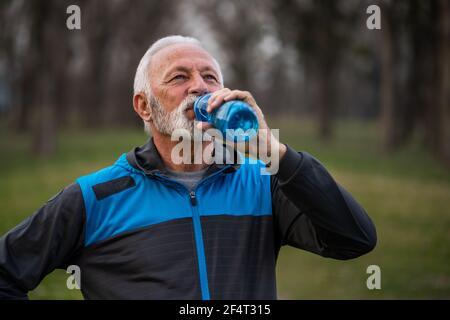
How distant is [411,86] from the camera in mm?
28672

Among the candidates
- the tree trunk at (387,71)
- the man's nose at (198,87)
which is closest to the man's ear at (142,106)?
the man's nose at (198,87)

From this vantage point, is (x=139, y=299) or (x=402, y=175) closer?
(x=139, y=299)

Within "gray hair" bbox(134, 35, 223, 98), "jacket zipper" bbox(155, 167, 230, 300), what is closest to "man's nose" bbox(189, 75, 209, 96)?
"gray hair" bbox(134, 35, 223, 98)

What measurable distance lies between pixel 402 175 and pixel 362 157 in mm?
5511

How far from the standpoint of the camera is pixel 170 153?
3160mm

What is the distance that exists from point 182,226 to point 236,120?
654mm

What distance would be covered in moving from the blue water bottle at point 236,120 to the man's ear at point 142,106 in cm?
84

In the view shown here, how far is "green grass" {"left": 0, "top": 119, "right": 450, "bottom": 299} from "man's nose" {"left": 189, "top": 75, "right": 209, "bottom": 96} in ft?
14.5

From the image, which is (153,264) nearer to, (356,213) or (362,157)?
(356,213)

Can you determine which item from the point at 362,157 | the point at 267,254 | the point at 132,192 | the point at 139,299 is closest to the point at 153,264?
the point at 139,299

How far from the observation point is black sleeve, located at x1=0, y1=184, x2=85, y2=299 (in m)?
2.73

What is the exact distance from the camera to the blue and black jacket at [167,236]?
2750 millimetres

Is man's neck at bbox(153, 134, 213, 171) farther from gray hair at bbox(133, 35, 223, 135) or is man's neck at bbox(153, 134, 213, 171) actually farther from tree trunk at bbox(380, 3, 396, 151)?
tree trunk at bbox(380, 3, 396, 151)

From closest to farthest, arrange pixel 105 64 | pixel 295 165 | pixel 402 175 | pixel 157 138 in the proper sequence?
1. pixel 295 165
2. pixel 157 138
3. pixel 402 175
4. pixel 105 64
